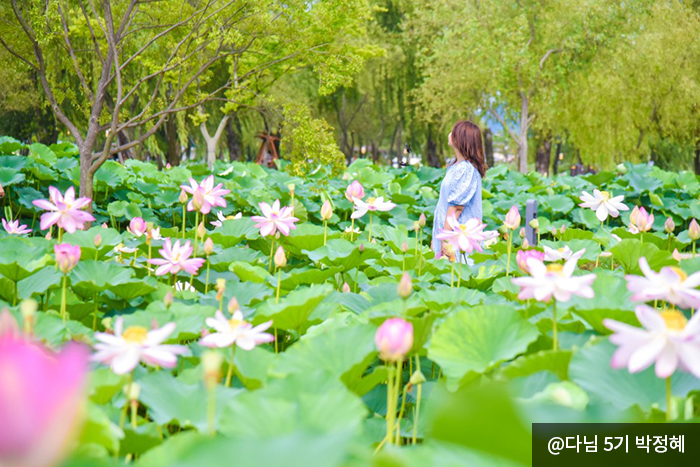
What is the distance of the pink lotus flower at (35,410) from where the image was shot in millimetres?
324

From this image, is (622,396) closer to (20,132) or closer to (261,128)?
(20,132)

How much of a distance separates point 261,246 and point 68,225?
3.55ft

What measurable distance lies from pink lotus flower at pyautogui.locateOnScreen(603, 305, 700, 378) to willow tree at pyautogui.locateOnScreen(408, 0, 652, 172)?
47.0 feet

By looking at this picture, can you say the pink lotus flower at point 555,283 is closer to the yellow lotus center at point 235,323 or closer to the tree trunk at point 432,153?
the yellow lotus center at point 235,323

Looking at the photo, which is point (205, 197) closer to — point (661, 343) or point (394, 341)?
point (394, 341)

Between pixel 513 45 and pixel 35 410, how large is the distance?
596 inches

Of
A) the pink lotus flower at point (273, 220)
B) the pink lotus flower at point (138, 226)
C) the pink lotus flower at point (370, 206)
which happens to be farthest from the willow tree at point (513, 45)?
the pink lotus flower at point (273, 220)

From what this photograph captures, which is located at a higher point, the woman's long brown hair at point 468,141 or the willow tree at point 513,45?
the willow tree at point 513,45

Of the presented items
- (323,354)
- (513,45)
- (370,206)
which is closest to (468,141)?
(370,206)

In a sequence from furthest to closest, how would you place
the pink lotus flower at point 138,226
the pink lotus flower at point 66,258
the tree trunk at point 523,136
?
the tree trunk at point 523,136 < the pink lotus flower at point 138,226 < the pink lotus flower at point 66,258

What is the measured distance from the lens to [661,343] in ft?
2.41

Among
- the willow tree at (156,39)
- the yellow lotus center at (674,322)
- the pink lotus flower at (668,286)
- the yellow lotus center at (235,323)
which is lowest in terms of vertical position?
the yellow lotus center at (235,323)

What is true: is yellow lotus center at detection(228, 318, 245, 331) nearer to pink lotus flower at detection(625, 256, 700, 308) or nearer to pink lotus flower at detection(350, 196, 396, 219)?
pink lotus flower at detection(625, 256, 700, 308)

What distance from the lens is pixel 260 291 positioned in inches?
65.9
